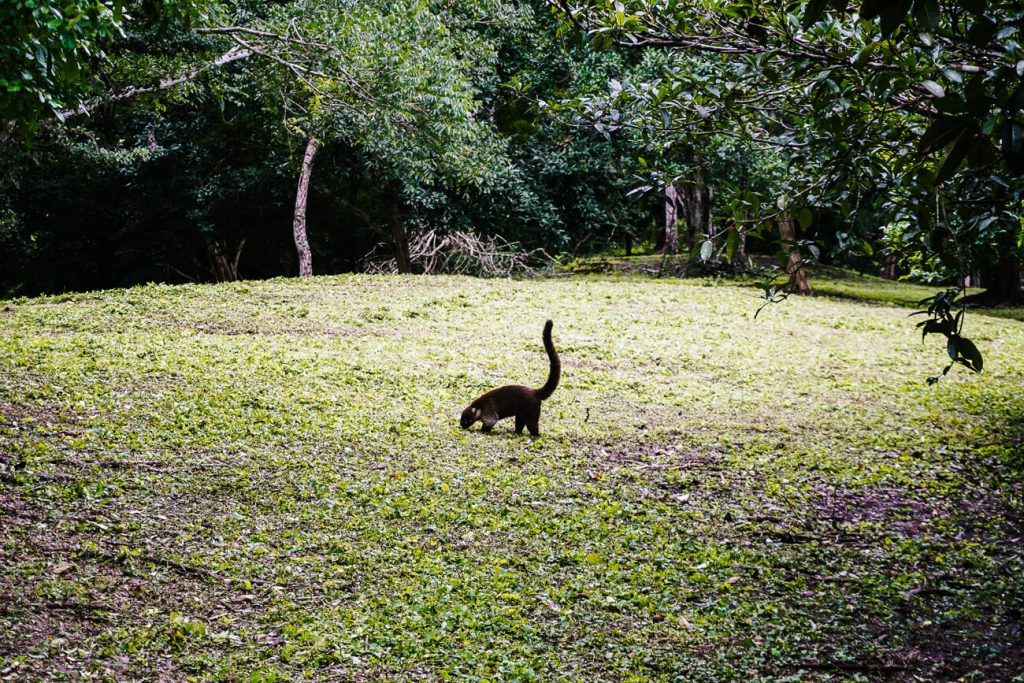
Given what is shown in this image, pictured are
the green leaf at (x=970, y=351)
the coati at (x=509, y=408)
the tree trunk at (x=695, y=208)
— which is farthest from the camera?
the tree trunk at (x=695, y=208)

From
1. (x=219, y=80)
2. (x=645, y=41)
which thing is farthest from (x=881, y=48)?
(x=219, y=80)

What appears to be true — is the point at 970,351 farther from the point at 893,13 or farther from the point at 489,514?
the point at 489,514

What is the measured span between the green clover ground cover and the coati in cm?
17

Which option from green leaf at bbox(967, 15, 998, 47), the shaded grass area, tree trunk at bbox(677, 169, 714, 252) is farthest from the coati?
tree trunk at bbox(677, 169, 714, 252)

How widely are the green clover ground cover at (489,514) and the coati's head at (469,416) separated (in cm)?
11

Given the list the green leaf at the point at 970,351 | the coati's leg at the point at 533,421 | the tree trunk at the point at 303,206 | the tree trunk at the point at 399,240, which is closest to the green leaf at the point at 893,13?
the green leaf at the point at 970,351

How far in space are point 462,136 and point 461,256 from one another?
13.1 ft

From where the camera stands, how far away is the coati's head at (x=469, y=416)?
315 inches

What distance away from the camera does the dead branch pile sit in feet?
62.3

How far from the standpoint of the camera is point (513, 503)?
643cm

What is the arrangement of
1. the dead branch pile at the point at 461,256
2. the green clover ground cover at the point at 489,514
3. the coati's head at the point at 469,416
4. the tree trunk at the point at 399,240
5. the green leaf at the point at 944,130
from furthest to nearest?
the tree trunk at the point at 399,240
the dead branch pile at the point at 461,256
the coati's head at the point at 469,416
the green clover ground cover at the point at 489,514
the green leaf at the point at 944,130

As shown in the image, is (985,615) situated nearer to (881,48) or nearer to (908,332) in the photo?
(881,48)

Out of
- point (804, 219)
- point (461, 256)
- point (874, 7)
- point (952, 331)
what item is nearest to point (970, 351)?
point (952, 331)

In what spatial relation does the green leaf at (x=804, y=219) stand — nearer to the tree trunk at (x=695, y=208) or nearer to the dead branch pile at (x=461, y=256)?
the dead branch pile at (x=461, y=256)
